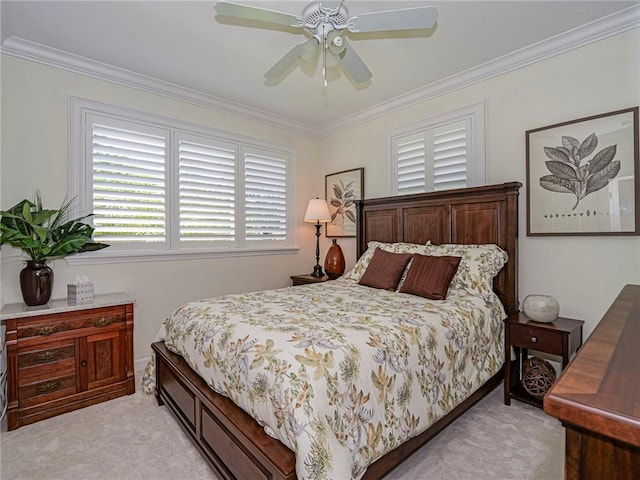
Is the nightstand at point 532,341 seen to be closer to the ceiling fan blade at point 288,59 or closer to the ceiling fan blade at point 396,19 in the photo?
the ceiling fan blade at point 396,19

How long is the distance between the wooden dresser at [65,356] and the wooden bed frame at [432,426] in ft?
1.48

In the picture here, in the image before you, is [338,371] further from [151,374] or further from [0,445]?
[0,445]

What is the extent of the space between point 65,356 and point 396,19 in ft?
10.4

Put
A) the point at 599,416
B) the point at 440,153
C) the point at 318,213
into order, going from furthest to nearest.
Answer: the point at 318,213 < the point at 440,153 < the point at 599,416

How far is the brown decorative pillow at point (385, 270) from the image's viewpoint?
9.34 ft

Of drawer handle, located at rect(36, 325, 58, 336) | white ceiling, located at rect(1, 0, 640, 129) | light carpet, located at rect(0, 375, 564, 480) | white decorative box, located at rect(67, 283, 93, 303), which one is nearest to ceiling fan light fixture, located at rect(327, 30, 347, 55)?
white ceiling, located at rect(1, 0, 640, 129)

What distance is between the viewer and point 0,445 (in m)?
2.02

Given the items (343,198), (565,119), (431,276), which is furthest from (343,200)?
(565,119)

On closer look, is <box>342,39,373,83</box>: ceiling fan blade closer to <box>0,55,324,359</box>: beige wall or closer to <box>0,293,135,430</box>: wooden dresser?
<box>0,55,324,359</box>: beige wall

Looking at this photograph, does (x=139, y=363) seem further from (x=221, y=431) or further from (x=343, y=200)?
(x=343, y=200)

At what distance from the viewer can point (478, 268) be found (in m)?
2.64

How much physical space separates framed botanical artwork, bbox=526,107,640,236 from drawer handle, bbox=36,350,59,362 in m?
3.82

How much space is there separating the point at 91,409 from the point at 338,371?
7.25ft

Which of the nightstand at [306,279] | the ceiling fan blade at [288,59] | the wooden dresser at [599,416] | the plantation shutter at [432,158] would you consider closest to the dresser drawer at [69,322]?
the nightstand at [306,279]
